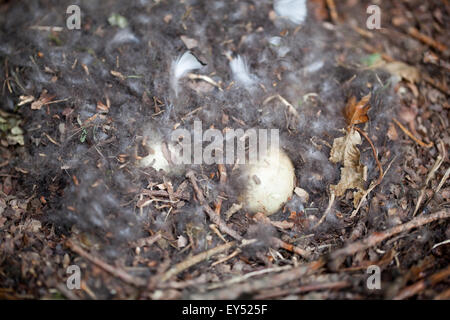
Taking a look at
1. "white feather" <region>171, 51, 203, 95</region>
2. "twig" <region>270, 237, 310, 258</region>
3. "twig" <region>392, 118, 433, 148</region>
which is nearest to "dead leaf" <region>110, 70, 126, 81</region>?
"white feather" <region>171, 51, 203, 95</region>

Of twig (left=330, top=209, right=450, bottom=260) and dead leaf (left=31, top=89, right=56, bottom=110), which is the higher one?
dead leaf (left=31, top=89, right=56, bottom=110)

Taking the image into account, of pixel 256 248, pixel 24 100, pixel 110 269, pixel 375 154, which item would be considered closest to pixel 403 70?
pixel 375 154

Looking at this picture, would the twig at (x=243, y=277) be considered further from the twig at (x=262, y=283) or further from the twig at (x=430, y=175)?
the twig at (x=430, y=175)

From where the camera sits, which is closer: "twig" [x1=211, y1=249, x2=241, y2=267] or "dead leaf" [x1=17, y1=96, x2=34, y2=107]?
"twig" [x1=211, y1=249, x2=241, y2=267]

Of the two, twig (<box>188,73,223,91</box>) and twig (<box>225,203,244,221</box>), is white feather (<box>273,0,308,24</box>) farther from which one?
twig (<box>225,203,244,221</box>)

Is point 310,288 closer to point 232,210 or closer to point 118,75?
point 232,210

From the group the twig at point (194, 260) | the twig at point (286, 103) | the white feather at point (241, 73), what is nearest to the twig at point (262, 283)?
the twig at point (194, 260)
